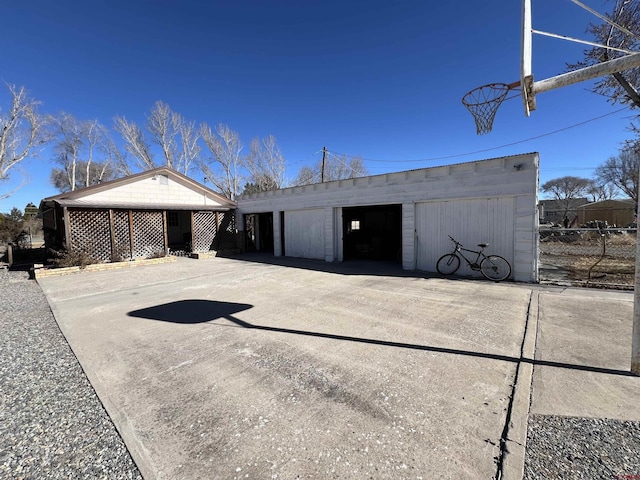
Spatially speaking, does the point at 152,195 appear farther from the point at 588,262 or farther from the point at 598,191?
the point at 598,191

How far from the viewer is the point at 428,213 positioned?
8156 millimetres

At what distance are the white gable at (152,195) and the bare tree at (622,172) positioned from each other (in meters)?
33.5

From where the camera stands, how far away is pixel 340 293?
5840 millimetres

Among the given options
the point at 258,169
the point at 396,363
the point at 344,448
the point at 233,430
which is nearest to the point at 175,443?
the point at 233,430

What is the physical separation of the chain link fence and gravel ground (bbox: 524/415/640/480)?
3200 mm

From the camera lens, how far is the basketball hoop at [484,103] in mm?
5055

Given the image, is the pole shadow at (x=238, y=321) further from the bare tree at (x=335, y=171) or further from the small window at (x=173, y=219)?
the bare tree at (x=335, y=171)

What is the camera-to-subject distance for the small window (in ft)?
55.1

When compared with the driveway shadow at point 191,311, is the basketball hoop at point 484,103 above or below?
above

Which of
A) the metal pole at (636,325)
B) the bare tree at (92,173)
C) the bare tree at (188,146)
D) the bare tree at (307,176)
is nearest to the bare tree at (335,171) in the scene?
the bare tree at (307,176)

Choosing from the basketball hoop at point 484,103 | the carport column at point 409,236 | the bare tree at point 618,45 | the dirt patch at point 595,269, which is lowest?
the dirt patch at point 595,269

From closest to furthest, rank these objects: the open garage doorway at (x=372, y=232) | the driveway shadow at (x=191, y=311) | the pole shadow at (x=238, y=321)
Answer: the pole shadow at (x=238, y=321), the driveway shadow at (x=191, y=311), the open garage doorway at (x=372, y=232)

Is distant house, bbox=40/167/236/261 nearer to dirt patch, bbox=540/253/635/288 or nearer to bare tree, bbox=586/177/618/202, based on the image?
dirt patch, bbox=540/253/635/288

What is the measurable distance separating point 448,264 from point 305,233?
5.83 meters
